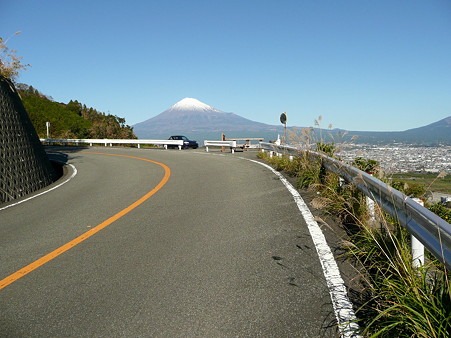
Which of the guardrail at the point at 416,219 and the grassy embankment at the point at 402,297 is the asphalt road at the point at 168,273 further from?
the guardrail at the point at 416,219

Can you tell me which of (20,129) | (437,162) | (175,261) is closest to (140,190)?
(20,129)

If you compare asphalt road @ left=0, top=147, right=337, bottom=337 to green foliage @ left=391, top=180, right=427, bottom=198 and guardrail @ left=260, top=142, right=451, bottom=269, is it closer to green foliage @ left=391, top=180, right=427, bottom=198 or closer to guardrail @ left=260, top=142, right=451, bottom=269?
guardrail @ left=260, top=142, right=451, bottom=269

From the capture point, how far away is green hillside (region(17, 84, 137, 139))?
50.8 meters

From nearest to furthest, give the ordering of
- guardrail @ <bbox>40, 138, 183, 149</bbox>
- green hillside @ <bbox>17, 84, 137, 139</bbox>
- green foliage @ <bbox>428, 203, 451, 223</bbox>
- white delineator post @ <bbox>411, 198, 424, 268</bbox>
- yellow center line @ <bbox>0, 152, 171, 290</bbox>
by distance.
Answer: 1. white delineator post @ <bbox>411, 198, 424, 268</bbox>
2. yellow center line @ <bbox>0, 152, 171, 290</bbox>
3. green foliage @ <bbox>428, 203, 451, 223</bbox>
4. guardrail @ <bbox>40, 138, 183, 149</bbox>
5. green hillside @ <bbox>17, 84, 137, 139</bbox>

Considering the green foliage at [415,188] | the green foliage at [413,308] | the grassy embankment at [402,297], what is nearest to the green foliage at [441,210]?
the green foliage at [415,188]

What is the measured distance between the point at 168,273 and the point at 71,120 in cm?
7586

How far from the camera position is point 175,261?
167 inches

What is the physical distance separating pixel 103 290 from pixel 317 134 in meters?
7.92

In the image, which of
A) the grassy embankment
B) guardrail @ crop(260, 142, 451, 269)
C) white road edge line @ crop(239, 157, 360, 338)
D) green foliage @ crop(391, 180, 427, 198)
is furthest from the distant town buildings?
white road edge line @ crop(239, 157, 360, 338)

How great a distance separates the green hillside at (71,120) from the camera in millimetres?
50750

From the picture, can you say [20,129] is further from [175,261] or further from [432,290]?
[432,290]

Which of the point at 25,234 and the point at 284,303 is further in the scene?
the point at 25,234

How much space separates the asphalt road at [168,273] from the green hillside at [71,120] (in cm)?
4351

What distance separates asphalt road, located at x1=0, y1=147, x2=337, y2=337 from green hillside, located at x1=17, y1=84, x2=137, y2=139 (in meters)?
43.5
